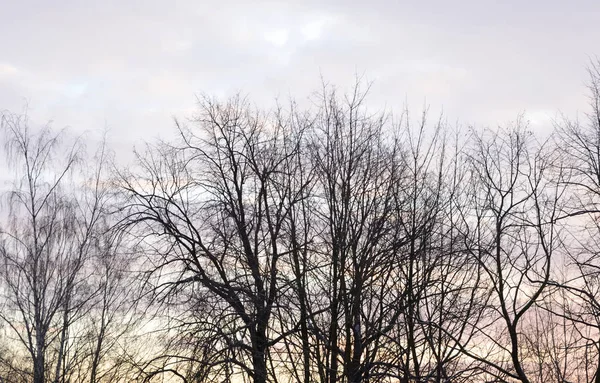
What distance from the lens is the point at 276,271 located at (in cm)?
1204

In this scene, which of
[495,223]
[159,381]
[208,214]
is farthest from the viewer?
[495,223]

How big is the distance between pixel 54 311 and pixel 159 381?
7966mm

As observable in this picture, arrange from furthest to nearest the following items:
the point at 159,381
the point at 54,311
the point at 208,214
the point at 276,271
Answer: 1. the point at 54,311
2. the point at 208,214
3. the point at 159,381
4. the point at 276,271

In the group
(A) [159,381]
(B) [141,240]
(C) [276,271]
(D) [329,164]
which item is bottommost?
(A) [159,381]

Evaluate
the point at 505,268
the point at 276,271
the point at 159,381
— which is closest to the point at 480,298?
the point at 505,268

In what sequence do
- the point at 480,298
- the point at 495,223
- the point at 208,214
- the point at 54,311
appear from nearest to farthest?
1. the point at 208,214
2. the point at 480,298
3. the point at 495,223
4. the point at 54,311

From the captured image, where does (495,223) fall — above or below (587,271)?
above

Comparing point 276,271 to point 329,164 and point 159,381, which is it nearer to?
point 329,164

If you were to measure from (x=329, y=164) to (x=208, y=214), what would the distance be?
300 centimetres

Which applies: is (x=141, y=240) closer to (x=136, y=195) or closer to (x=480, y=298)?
(x=136, y=195)

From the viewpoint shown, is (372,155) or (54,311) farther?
(54,311)

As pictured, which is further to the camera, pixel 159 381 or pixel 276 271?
pixel 159 381

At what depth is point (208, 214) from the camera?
558 inches

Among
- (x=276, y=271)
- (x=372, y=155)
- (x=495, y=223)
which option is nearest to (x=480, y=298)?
(x=495, y=223)
